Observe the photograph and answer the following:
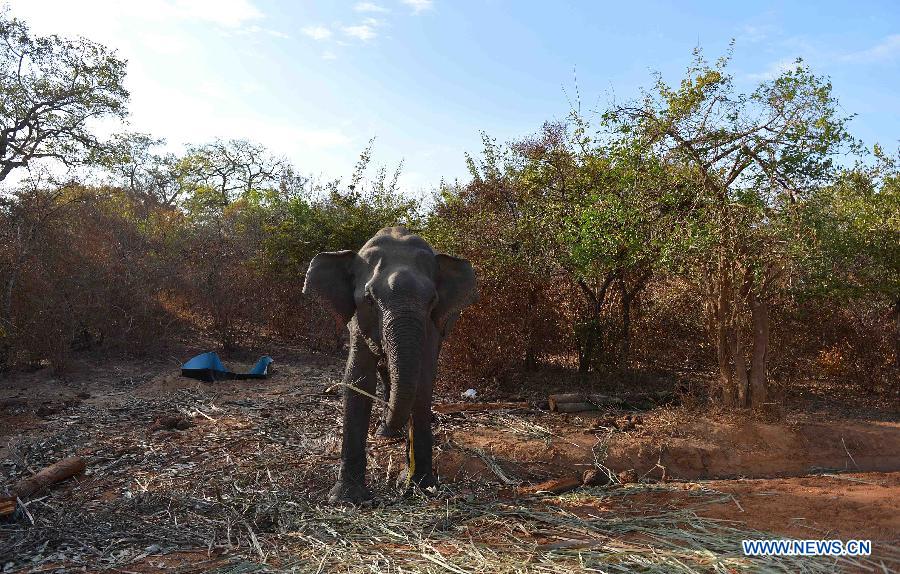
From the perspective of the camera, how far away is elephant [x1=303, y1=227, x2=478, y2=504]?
5.26m

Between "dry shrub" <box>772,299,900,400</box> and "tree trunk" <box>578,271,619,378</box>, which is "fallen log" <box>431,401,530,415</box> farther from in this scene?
"dry shrub" <box>772,299,900,400</box>

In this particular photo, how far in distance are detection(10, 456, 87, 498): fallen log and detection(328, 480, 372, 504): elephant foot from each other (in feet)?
9.27

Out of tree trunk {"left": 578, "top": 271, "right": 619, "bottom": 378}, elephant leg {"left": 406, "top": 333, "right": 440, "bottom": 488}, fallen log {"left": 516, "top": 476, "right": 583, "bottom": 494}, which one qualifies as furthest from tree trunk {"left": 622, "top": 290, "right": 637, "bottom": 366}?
elephant leg {"left": 406, "top": 333, "right": 440, "bottom": 488}

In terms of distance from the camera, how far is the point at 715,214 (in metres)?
8.54

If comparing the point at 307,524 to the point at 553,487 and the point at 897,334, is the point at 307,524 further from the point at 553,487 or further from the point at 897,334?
the point at 897,334

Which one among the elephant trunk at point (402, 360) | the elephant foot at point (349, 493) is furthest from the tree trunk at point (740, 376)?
the elephant foot at point (349, 493)

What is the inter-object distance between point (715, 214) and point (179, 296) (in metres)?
11.7

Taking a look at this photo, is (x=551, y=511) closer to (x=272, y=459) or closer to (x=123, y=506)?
(x=272, y=459)

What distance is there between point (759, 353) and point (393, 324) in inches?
232

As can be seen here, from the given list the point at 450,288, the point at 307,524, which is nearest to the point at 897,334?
the point at 450,288

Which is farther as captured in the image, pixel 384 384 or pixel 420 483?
pixel 384 384

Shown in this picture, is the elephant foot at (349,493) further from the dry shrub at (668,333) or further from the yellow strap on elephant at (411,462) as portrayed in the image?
the dry shrub at (668,333)

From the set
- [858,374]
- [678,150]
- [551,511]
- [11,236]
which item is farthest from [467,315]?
[11,236]

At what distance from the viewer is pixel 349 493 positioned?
570 centimetres
